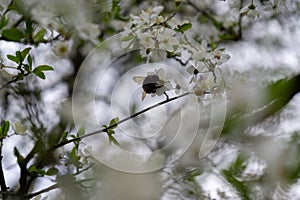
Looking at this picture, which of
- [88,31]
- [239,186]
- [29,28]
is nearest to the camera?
[239,186]

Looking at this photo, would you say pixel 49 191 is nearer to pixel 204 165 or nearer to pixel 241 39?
pixel 204 165

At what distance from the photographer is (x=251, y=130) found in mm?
660

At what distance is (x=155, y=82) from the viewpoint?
0.58 m

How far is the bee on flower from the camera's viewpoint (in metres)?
0.58

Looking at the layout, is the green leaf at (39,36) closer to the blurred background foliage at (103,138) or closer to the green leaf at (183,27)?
the blurred background foliage at (103,138)

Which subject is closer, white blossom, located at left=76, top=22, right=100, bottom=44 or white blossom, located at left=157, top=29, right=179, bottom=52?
white blossom, located at left=157, top=29, right=179, bottom=52

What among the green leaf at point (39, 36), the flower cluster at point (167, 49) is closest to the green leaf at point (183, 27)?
the flower cluster at point (167, 49)

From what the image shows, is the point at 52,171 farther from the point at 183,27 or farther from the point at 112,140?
the point at 183,27

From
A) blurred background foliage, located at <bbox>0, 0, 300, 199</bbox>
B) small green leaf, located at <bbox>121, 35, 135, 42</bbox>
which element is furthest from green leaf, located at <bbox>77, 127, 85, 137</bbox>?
small green leaf, located at <bbox>121, 35, 135, 42</bbox>

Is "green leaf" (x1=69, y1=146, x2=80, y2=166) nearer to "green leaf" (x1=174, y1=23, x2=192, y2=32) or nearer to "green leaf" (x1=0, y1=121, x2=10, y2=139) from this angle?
"green leaf" (x1=0, y1=121, x2=10, y2=139)

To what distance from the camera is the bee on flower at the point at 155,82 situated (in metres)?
0.58

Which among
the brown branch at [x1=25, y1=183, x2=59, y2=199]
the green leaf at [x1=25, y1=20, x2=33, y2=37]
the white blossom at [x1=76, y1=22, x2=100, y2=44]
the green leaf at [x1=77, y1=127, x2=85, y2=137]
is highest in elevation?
the green leaf at [x1=25, y1=20, x2=33, y2=37]

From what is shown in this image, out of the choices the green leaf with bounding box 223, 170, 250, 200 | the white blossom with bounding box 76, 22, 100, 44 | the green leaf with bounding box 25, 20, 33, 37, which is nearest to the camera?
the green leaf with bounding box 223, 170, 250, 200

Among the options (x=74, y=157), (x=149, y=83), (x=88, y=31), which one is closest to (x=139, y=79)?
(x=149, y=83)
